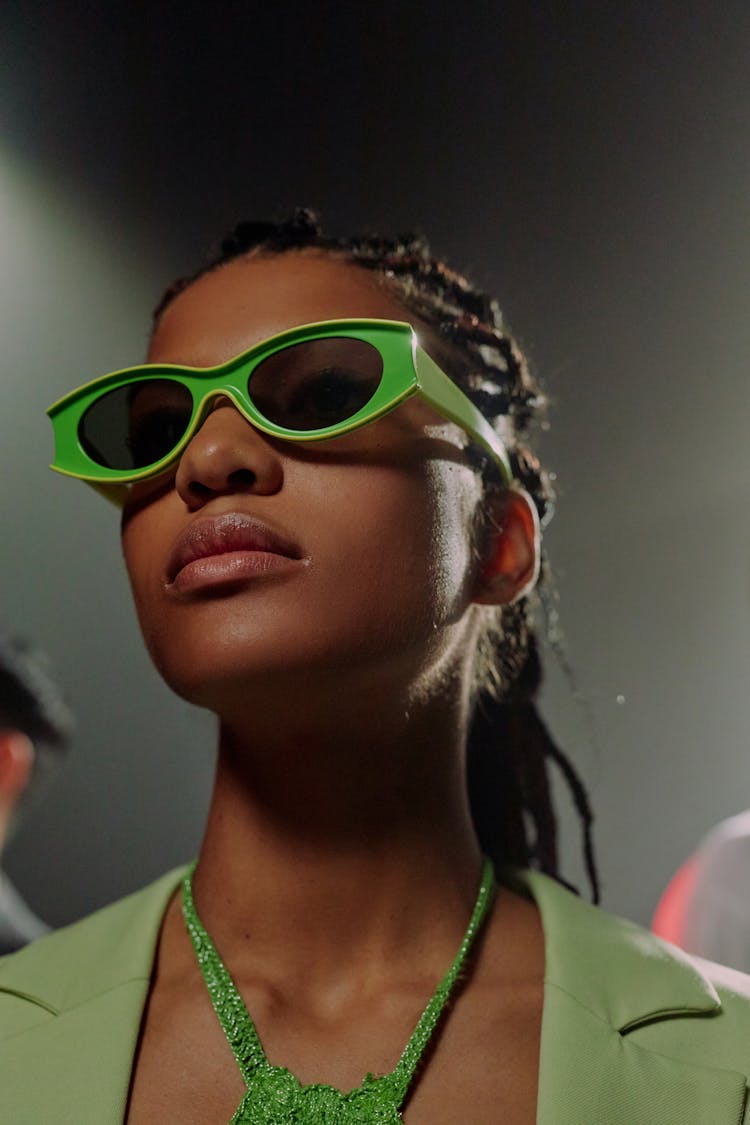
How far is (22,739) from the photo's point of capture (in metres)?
1.77

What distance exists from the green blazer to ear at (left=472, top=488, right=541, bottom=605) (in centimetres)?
47

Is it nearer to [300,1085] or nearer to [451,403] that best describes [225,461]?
[451,403]

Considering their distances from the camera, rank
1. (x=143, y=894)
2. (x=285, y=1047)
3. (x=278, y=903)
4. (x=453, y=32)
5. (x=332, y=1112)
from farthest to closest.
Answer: (x=453, y=32), (x=143, y=894), (x=278, y=903), (x=285, y=1047), (x=332, y=1112)

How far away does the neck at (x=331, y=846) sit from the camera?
135cm

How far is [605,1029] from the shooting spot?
3.97 ft

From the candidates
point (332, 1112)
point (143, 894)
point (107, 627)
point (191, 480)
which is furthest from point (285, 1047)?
point (107, 627)

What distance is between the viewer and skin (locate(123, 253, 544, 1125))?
1213mm

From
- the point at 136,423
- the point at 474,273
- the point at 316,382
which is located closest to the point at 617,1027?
the point at 316,382

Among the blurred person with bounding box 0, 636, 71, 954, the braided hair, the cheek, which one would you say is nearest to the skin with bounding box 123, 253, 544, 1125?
the cheek

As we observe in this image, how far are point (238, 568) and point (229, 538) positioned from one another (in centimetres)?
5

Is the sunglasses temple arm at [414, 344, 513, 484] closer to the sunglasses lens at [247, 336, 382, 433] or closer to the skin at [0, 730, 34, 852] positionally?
the sunglasses lens at [247, 336, 382, 433]

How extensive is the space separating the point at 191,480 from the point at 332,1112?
790 millimetres

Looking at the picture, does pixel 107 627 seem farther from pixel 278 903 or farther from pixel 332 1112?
pixel 332 1112

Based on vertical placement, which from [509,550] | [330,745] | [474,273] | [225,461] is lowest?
[330,745]
